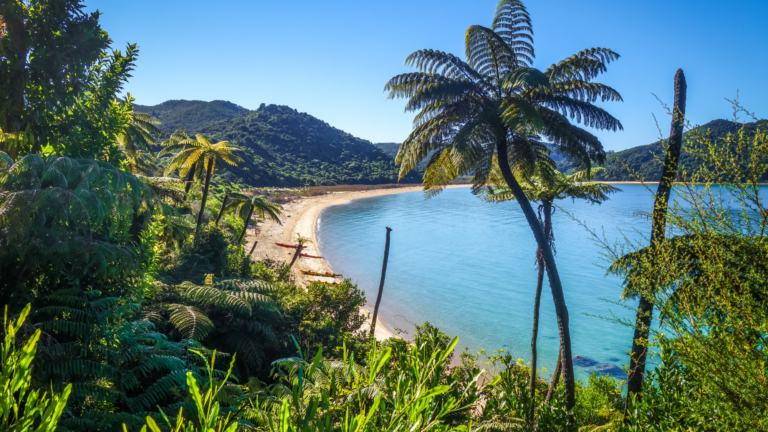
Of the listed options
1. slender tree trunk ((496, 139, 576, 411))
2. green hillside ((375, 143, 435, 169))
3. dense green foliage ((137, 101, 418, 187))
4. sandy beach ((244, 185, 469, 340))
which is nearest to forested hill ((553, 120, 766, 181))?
slender tree trunk ((496, 139, 576, 411))

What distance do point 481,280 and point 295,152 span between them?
69.3m

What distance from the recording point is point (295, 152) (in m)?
85.8

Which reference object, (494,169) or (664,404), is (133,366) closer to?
(664,404)

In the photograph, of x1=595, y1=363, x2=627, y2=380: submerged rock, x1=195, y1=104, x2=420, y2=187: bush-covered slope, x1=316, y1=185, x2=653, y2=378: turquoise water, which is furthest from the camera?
x1=195, y1=104, x2=420, y2=187: bush-covered slope

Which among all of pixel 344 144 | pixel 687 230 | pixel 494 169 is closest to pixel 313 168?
pixel 344 144

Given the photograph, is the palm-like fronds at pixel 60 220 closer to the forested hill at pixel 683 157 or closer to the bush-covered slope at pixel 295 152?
the forested hill at pixel 683 157

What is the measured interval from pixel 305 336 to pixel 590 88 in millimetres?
6908

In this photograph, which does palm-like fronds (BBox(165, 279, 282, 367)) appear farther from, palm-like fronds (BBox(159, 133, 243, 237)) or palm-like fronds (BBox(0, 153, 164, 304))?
palm-like fronds (BBox(159, 133, 243, 237))

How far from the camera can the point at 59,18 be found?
12.3ft

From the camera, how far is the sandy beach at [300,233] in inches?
787

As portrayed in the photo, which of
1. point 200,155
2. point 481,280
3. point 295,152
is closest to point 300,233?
point 481,280

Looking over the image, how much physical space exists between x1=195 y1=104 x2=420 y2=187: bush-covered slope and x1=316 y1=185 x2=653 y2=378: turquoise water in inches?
786

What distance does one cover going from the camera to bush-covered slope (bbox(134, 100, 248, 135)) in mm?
89125

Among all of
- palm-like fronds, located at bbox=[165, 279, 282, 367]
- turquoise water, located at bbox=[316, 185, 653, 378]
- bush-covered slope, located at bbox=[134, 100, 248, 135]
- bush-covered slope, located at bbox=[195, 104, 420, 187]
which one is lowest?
turquoise water, located at bbox=[316, 185, 653, 378]
